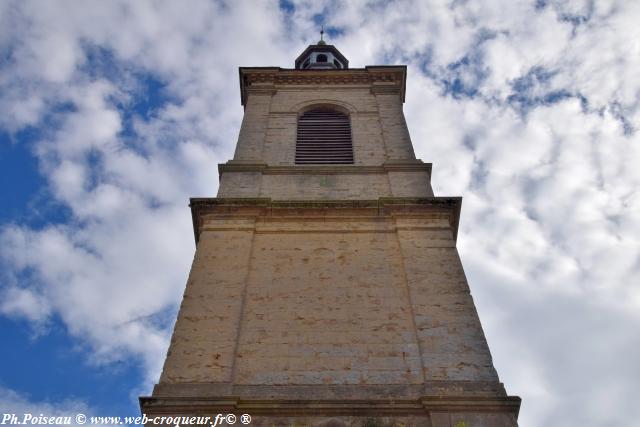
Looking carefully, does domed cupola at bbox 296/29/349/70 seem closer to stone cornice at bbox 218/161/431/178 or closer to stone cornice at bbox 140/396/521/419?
stone cornice at bbox 218/161/431/178

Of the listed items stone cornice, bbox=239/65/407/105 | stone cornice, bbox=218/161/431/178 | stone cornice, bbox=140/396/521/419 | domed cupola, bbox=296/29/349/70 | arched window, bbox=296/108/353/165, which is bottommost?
stone cornice, bbox=140/396/521/419

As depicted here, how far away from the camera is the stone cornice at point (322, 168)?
14820 millimetres

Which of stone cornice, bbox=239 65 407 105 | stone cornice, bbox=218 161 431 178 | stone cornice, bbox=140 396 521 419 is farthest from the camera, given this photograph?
stone cornice, bbox=239 65 407 105

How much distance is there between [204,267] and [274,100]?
935 cm

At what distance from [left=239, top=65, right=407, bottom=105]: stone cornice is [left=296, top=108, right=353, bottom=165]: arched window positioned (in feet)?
6.62

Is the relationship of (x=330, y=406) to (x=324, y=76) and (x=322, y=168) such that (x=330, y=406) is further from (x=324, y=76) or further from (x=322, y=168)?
(x=324, y=76)

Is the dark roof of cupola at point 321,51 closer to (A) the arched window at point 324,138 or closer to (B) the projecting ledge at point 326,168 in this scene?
(A) the arched window at point 324,138

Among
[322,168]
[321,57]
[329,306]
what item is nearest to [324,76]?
[322,168]

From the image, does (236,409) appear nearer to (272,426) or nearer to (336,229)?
(272,426)

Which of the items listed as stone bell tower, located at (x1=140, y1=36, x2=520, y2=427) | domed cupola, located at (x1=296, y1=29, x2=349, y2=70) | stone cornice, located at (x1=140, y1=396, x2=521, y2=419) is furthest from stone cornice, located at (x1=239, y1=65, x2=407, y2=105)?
stone cornice, located at (x1=140, y1=396, x2=521, y2=419)

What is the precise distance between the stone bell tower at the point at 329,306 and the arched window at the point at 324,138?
140 millimetres

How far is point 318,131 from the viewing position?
17.6 metres

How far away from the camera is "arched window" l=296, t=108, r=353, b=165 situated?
16047 millimetres

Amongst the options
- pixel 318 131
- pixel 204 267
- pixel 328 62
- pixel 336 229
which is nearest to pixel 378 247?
pixel 336 229
